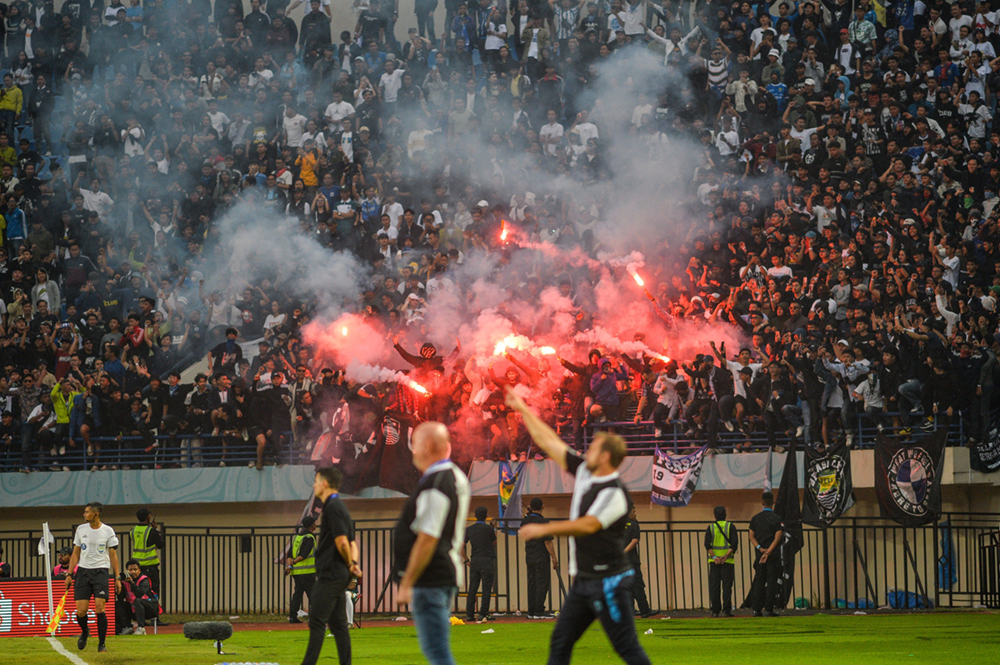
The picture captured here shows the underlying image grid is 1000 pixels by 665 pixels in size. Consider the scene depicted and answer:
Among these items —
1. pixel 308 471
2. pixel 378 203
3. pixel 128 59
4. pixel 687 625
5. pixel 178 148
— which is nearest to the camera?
pixel 687 625

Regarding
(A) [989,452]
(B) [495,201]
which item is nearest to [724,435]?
(A) [989,452]

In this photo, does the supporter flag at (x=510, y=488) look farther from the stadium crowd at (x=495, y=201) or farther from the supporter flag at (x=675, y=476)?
the supporter flag at (x=675, y=476)

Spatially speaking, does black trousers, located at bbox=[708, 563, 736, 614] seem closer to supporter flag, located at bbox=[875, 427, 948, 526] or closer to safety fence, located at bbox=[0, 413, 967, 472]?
supporter flag, located at bbox=[875, 427, 948, 526]

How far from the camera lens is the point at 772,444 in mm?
18500

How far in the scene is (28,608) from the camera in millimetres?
15672

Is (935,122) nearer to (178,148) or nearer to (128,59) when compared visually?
(178,148)

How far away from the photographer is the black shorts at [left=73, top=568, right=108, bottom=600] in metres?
13.1

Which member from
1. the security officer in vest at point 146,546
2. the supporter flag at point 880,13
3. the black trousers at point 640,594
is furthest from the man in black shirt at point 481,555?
the supporter flag at point 880,13

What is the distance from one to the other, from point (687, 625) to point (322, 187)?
1271cm

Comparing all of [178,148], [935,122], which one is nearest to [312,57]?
[178,148]

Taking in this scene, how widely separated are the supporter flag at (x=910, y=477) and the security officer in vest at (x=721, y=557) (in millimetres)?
2255

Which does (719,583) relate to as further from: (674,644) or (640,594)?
(674,644)

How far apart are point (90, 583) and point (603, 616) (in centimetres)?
791

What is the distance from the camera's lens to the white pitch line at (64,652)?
39.9 feet
